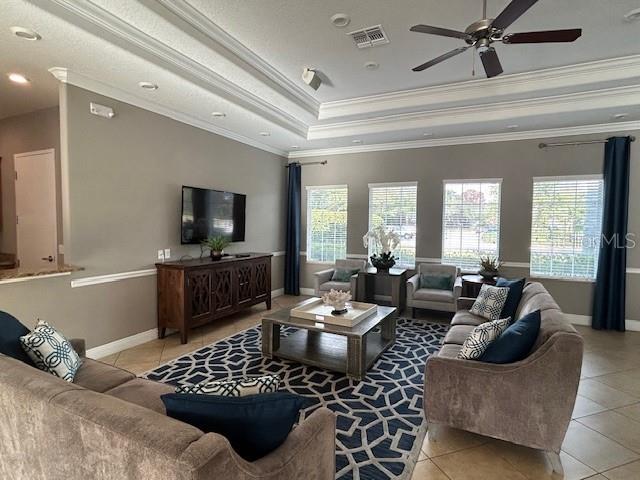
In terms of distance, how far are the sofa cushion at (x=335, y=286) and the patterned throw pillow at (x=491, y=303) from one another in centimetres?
218

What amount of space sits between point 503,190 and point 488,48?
3292 mm

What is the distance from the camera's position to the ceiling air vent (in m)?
3.16

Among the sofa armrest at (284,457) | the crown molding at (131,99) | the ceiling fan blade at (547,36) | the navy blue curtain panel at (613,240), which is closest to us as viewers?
the sofa armrest at (284,457)

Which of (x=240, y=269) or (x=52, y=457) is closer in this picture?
(x=52, y=457)

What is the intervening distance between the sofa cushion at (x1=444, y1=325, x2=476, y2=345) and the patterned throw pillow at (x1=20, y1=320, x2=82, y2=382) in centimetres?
282

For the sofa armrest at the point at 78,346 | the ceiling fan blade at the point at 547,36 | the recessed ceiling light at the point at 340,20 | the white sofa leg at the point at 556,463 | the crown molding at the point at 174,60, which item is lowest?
the white sofa leg at the point at 556,463

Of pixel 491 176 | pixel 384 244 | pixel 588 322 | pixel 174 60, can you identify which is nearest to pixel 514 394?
pixel 384 244

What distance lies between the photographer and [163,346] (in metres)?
4.06

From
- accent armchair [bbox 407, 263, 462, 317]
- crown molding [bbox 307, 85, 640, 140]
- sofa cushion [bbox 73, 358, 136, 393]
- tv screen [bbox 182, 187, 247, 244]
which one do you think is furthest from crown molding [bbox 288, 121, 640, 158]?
sofa cushion [bbox 73, 358, 136, 393]

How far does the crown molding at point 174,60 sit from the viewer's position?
97.8 inches

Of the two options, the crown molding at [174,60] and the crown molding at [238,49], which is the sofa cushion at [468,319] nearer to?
the crown molding at [238,49]

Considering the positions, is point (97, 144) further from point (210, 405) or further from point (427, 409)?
point (427, 409)

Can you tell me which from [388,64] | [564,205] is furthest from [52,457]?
[564,205]

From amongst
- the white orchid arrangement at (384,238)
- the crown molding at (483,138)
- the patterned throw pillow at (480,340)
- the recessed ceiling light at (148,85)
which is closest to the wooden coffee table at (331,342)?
the patterned throw pillow at (480,340)
